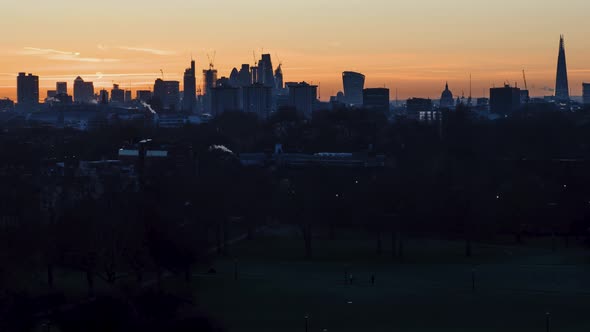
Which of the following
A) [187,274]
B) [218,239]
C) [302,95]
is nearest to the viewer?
[187,274]

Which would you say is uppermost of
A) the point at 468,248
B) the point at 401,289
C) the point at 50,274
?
the point at 50,274

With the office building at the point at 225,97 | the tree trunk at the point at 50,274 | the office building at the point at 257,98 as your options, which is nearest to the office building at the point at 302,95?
the office building at the point at 257,98

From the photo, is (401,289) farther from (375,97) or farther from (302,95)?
(302,95)

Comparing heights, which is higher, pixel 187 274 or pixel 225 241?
pixel 225 241

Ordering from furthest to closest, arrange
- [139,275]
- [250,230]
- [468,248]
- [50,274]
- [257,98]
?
1. [257,98]
2. [250,230]
3. [468,248]
4. [50,274]
5. [139,275]

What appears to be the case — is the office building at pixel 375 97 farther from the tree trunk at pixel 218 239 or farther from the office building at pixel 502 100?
the tree trunk at pixel 218 239

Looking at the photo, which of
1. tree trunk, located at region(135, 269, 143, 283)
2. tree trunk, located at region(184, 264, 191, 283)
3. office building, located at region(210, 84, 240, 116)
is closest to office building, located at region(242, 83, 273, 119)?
office building, located at region(210, 84, 240, 116)

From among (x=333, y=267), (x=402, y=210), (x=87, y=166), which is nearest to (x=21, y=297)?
(x=333, y=267)

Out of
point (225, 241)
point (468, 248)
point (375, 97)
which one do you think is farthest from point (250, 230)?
point (375, 97)
